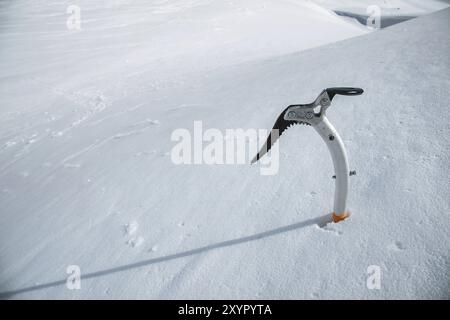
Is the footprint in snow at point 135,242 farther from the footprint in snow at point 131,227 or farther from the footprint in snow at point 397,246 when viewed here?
the footprint in snow at point 397,246

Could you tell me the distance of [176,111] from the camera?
4.73 meters

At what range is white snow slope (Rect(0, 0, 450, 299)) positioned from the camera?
1.79m

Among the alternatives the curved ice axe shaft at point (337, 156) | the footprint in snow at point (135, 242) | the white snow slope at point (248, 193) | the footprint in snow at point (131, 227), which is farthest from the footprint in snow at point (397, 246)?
the footprint in snow at point (131, 227)

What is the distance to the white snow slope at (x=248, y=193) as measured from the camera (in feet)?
5.86

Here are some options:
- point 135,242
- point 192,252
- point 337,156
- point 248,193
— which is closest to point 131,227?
point 135,242

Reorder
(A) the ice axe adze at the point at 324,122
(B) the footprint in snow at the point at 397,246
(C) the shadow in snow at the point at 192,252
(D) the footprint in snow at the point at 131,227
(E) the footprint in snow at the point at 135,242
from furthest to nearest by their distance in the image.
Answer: (D) the footprint in snow at the point at 131,227 < (E) the footprint in snow at the point at 135,242 < (C) the shadow in snow at the point at 192,252 < (B) the footprint in snow at the point at 397,246 < (A) the ice axe adze at the point at 324,122

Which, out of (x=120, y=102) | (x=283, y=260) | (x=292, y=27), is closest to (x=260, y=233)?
(x=283, y=260)

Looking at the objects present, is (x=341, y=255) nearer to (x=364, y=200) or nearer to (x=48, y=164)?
(x=364, y=200)

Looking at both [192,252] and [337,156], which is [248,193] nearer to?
[192,252]

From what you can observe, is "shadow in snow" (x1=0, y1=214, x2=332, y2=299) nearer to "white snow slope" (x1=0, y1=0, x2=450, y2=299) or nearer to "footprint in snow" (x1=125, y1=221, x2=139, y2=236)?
"white snow slope" (x1=0, y1=0, x2=450, y2=299)

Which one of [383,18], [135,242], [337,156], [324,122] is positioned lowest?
[135,242]

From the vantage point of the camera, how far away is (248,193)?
2.52 meters

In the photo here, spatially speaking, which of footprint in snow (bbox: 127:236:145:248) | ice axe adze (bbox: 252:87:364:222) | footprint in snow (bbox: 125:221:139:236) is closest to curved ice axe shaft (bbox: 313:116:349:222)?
ice axe adze (bbox: 252:87:364:222)
